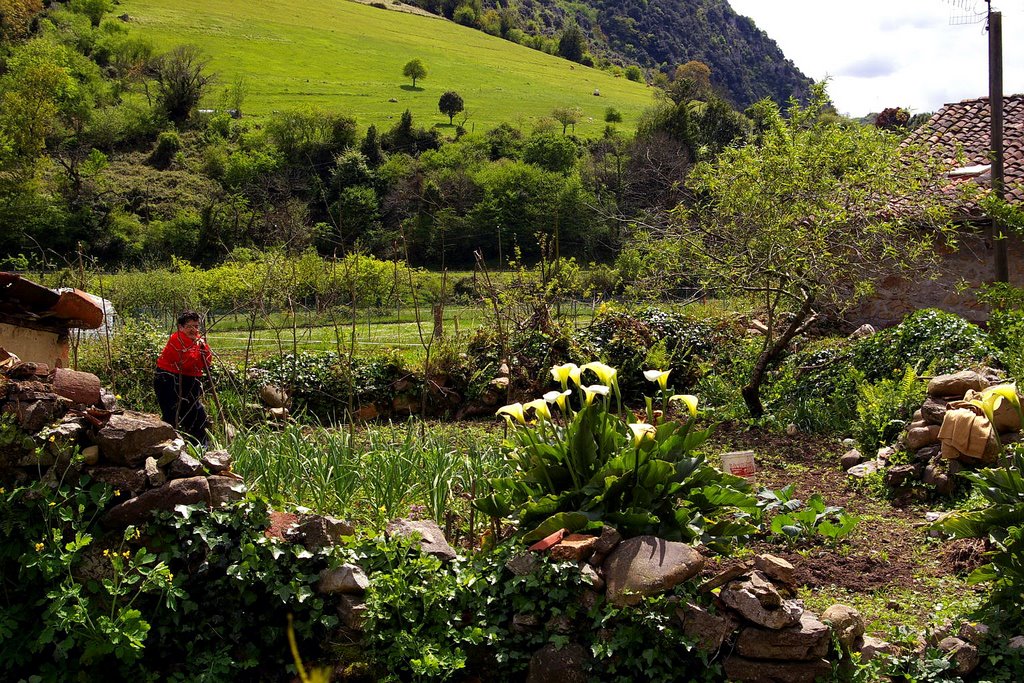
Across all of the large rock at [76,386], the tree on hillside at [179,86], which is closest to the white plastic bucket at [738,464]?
the large rock at [76,386]

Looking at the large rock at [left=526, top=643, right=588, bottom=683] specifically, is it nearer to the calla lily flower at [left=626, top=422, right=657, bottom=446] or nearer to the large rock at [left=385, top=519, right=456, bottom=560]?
the large rock at [left=385, top=519, right=456, bottom=560]

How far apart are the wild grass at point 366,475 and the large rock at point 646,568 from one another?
130 cm

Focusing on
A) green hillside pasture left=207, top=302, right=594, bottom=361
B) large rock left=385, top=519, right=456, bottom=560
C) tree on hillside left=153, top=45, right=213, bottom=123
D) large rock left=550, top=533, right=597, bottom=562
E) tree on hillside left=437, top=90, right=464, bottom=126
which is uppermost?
tree on hillside left=437, top=90, right=464, bottom=126

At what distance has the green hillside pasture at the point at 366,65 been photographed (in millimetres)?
57156

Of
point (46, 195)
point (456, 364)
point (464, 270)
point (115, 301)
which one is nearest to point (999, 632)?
point (456, 364)

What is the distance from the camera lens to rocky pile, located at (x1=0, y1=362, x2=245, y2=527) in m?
4.10

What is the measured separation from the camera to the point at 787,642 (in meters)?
3.74

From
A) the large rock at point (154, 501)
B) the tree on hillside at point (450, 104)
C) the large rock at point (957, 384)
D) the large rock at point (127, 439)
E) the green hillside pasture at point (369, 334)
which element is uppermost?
the tree on hillside at point (450, 104)

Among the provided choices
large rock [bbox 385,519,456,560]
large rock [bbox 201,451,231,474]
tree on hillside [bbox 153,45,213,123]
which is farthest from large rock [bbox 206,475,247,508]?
tree on hillside [bbox 153,45,213,123]

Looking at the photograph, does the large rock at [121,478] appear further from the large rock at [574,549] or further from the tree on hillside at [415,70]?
the tree on hillside at [415,70]

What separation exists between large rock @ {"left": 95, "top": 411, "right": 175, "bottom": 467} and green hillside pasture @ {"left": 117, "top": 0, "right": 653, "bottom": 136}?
49819 mm

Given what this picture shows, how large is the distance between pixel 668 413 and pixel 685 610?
602 cm

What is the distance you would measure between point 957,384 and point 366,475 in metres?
4.38

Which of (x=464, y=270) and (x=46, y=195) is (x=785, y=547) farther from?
(x=46, y=195)
